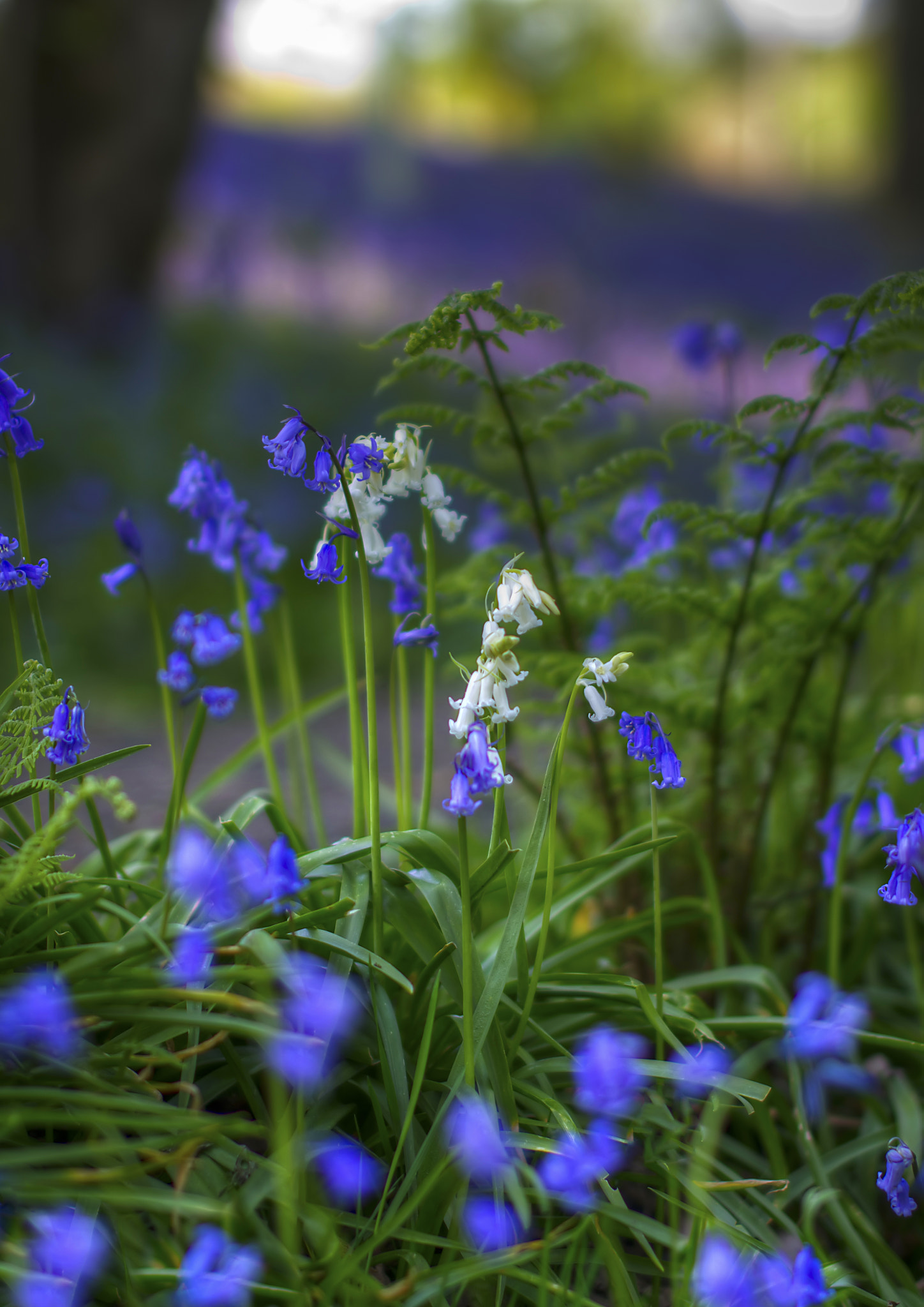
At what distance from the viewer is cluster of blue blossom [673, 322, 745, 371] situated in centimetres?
257

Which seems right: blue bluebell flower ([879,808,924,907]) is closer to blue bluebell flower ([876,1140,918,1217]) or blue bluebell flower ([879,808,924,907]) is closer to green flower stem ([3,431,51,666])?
blue bluebell flower ([876,1140,918,1217])

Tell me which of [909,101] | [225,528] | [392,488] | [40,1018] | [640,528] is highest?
A: [909,101]

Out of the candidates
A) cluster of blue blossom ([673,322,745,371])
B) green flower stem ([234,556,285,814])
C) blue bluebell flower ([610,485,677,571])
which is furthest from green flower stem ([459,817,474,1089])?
cluster of blue blossom ([673,322,745,371])

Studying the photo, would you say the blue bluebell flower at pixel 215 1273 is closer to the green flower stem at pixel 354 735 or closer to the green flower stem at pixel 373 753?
the green flower stem at pixel 373 753

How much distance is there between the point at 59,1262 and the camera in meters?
0.98

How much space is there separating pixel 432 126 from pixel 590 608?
1602cm

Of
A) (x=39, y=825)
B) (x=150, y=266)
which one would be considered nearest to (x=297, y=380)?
(x=150, y=266)

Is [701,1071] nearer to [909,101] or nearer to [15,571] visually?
[15,571]

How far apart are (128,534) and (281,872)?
0.75 metres

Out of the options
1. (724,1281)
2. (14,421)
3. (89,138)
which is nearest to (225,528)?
(14,421)

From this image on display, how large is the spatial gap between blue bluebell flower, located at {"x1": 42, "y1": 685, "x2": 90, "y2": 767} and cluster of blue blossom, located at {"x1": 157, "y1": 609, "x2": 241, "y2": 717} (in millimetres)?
155

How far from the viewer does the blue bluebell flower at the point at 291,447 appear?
1.27 meters

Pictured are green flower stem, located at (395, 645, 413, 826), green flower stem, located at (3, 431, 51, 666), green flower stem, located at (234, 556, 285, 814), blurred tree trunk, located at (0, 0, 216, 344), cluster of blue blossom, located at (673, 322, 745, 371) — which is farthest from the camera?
blurred tree trunk, located at (0, 0, 216, 344)

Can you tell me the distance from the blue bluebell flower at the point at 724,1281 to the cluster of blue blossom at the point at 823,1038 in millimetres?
311
